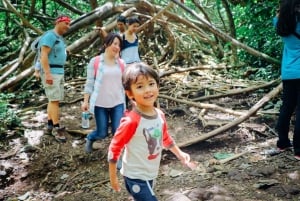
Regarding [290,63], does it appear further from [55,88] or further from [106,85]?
[55,88]

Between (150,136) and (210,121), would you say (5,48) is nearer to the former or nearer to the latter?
(210,121)

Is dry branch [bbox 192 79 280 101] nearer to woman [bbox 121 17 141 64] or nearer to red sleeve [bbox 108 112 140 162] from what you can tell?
woman [bbox 121 17 141 64]

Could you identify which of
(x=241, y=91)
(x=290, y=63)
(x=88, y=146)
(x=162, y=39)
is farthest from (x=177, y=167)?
(x=162, y=39)

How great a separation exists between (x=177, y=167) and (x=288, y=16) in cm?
168

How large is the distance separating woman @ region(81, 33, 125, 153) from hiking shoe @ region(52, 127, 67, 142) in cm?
95

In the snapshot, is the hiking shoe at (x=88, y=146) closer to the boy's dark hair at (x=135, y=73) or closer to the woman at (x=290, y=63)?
the woman at (x=290, y=63)

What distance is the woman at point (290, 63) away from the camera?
3.14 m

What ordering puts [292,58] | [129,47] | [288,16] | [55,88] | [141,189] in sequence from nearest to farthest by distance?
[141,189], [288,16], [292,58], [55,88], [129,47]

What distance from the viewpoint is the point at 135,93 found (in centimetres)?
207

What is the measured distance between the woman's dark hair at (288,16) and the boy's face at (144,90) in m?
1.62

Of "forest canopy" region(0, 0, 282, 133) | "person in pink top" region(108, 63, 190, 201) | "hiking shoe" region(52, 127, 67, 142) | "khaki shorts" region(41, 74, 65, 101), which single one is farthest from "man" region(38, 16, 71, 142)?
"person in pink top" region(108, 63, 190, 201)

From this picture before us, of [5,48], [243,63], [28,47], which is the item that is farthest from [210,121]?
[5,48]

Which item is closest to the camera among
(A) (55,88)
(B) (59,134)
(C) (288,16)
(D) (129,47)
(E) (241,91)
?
(C) (288,16)

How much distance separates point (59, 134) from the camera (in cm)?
455
